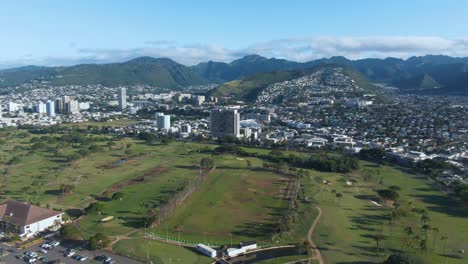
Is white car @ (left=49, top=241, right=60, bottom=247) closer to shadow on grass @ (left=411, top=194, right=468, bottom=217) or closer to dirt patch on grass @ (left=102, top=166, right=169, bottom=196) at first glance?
dirt patch on grass @ (left=102, top=166, right=169, bottom=196)

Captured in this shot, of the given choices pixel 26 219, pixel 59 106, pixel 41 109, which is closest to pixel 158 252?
pixel 26 219

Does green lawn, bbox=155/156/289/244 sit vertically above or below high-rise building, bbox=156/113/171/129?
below

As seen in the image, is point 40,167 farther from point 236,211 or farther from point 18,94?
point 18,94

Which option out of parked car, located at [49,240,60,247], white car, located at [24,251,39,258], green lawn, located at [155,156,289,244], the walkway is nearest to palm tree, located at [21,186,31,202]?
parked car, located at [49,240,60,247]

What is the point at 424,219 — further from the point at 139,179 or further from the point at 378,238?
the point at 139,179

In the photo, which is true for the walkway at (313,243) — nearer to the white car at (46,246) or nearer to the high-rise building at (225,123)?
the white car at (46,246)

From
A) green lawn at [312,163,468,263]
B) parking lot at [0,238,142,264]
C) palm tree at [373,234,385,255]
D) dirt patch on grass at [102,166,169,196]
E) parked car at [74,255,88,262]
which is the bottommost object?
parking lot at [0,238,142,264]
